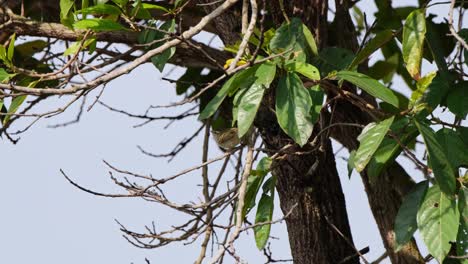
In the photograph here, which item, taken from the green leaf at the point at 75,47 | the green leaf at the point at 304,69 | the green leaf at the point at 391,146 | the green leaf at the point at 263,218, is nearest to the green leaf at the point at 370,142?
the green leaf at the point at 391,146

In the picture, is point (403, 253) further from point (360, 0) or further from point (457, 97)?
point (360, 0)

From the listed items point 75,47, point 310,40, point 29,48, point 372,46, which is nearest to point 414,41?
point 372,46

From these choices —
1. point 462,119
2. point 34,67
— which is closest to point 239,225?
point 462,119

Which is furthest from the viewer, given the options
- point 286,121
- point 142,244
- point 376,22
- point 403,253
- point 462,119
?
point 376,22

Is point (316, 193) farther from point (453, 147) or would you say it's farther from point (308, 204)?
point (453, 147)

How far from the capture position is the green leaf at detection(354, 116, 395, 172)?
1659 millimetres

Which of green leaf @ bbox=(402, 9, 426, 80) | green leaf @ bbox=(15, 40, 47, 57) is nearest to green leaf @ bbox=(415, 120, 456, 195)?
green leaf @ bbox=(402, 9, 426, 80)

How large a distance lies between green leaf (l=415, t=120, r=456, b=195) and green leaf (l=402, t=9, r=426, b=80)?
14 cm

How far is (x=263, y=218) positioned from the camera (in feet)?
6.32

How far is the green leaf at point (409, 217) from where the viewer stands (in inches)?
70.5

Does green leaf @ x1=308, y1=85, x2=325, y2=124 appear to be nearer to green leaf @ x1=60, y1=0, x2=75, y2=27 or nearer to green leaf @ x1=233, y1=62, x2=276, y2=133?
green leaf @ x1=233, y1=62, x2=276, y2=133

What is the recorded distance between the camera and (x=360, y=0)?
2.56m

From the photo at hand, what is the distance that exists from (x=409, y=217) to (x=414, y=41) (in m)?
0.35

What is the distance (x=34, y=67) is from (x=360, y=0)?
0.96 meters
